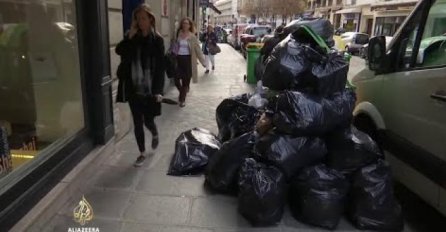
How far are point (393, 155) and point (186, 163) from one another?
6.72 ft

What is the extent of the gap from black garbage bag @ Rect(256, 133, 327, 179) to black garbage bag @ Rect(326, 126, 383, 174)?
10 cm

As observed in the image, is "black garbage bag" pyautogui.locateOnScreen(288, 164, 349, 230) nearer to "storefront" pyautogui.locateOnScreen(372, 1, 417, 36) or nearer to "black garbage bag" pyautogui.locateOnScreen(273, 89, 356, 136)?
"black garbage bag" pyautogui.locateOnScreen(273, 89, 356, 136)

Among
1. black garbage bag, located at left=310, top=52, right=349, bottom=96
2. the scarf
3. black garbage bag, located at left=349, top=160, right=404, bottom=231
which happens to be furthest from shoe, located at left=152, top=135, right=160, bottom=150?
black garbage bag, located at left=349, top=160, right=404, bottom=231

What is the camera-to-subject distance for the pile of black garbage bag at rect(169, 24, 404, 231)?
10.6 ft

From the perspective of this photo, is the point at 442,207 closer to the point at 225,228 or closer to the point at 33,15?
the point at 225,228

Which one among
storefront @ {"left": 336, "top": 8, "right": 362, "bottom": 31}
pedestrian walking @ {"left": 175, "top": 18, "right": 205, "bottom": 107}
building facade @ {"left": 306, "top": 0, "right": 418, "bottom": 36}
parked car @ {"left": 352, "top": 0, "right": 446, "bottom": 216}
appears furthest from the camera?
storefront @ {"left": 336, "top": 8, "right": 362, "bottom": 31}

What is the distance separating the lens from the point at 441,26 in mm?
3594

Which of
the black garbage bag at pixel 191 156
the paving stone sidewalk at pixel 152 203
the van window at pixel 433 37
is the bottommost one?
the paving stone sidewalk at pixel 152 203

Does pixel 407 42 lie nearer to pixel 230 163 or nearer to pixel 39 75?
pixel 230 163

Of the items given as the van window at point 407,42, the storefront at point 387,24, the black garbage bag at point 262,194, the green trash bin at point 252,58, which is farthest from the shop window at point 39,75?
the storefront at point 387,24

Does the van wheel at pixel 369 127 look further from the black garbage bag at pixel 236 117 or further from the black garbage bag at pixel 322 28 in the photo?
the black garbage bag at pixel 236 117

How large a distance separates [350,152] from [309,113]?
487 millimetres

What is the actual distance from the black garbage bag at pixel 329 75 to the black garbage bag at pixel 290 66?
8cm

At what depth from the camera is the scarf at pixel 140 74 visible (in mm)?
4219
